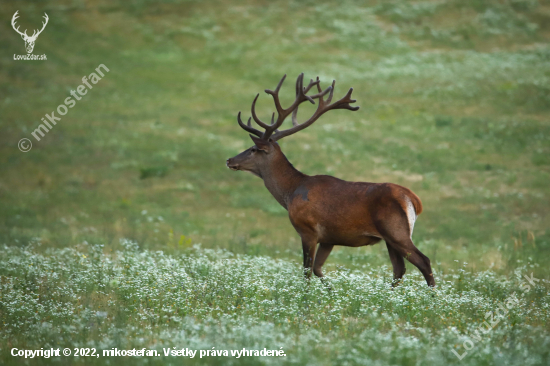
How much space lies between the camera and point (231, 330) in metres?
6.09

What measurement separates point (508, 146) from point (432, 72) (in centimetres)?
1232

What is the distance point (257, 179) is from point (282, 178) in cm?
1013

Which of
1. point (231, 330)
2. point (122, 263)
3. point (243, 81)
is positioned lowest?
point (231, 330)

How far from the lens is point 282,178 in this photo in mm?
9688

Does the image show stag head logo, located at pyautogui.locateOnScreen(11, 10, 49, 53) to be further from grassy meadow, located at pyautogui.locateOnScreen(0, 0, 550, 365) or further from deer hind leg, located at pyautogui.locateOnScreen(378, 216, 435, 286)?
deer hind leg, located at pyautogui.locateOnScreen(378, 216, 435, 286)

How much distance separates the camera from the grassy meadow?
646 cm

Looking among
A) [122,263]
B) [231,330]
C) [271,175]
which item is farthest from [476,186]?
[231,330]

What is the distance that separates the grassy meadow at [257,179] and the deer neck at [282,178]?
1165 millimetres

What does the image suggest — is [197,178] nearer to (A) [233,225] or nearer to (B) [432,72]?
(A) [233,225]

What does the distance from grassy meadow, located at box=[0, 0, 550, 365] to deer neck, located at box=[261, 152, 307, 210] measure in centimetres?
117

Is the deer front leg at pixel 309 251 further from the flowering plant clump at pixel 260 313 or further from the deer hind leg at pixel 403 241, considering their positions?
the deer hind leg at pixel 403 241

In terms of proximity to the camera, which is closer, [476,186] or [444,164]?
[476,186]

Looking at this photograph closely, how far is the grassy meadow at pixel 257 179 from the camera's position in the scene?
646cm

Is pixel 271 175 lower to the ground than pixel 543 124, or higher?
lower
